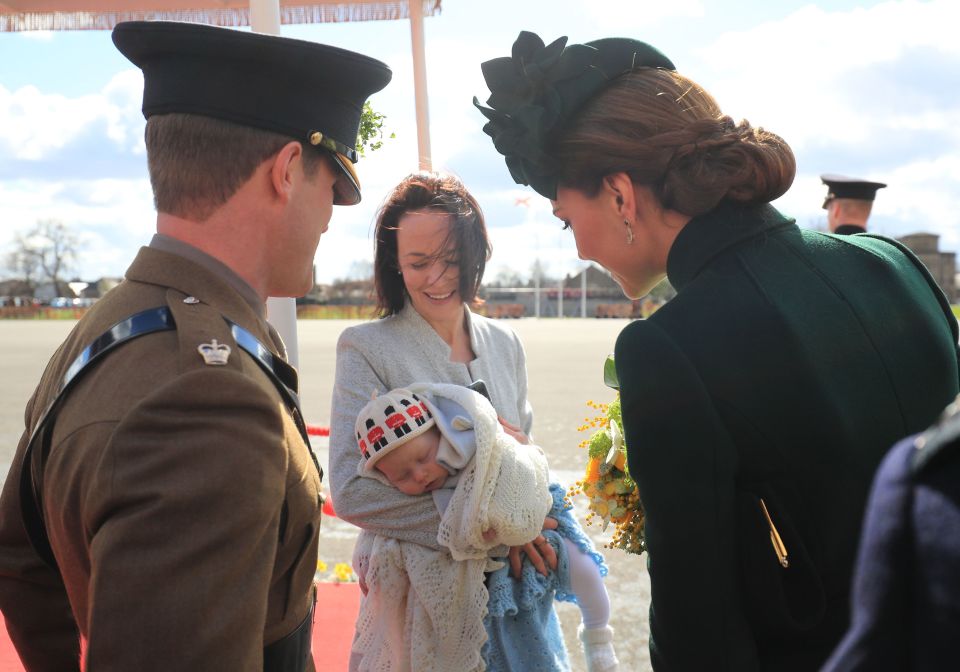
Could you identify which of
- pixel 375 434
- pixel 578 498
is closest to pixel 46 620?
pixel 375 434

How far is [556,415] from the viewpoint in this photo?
10.7 m

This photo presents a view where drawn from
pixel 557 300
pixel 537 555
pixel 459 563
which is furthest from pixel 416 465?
pixel 557 300

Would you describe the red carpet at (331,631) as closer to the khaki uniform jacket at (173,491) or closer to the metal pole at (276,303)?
the metal pole at (276,303)

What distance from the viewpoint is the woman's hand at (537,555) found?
276 cm

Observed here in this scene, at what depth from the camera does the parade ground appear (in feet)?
14.4

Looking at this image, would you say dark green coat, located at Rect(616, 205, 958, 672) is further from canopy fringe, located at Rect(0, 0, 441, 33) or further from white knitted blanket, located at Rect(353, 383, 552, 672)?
canopy fringe, located at Rect(0, 0, 441, 33)

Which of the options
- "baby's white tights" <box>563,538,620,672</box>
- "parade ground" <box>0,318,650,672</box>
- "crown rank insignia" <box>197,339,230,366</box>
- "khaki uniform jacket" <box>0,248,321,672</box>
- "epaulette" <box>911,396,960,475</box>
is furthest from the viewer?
"parade ground" <box>0,318,650,672</box>

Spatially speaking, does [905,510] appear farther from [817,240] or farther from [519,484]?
[519,484]

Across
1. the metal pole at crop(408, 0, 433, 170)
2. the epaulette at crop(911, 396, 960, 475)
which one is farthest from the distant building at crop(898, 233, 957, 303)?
the epaulette at crop(911, 396, 960, 475)

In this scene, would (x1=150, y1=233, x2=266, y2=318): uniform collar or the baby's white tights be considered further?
the baby's white tights

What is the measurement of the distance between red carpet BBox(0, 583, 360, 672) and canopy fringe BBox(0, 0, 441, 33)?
10.3ft

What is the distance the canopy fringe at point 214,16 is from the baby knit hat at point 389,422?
2.68 metres

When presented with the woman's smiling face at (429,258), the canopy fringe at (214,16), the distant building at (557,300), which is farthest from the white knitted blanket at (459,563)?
the distant building at (557,300)

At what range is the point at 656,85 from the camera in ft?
5.62
